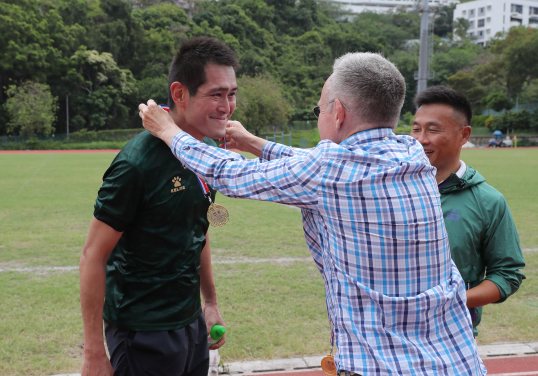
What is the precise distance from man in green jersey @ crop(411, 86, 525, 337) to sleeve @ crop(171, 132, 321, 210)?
124 cm

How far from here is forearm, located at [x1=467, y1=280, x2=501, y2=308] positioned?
2477 millimetres

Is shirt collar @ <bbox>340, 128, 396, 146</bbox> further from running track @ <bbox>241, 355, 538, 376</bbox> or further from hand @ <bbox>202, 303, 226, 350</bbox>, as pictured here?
running track @ <bbox>241, 355, 538, 376</bbox>

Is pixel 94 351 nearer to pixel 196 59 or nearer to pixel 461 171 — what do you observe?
pixel 196 59

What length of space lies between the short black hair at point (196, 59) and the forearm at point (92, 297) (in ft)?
3.06

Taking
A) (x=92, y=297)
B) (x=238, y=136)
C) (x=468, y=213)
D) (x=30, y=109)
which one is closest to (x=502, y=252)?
(x=468, y=213)

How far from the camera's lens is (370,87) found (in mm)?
1795

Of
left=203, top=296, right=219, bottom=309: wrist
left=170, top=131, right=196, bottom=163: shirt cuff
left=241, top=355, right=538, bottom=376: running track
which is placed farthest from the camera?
left=241, top=355, right=538, bottom=376: running track

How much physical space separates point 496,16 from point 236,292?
412 ft

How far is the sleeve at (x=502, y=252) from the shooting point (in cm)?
256

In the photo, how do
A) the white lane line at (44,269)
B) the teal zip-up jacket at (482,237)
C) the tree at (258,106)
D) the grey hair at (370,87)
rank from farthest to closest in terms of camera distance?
the tree at (258,106) → the white lane line at (44,269) → the teal zip-up jacket at (482,237) → the grey hair at (370,87)

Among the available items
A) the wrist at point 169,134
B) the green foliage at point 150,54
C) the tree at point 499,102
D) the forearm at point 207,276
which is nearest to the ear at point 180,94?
the wrist at point 169,134

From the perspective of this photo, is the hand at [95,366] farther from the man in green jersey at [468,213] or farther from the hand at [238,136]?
the man in green jersey at [468,213]

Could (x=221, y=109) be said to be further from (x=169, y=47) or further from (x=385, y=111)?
(x=169, y=47)

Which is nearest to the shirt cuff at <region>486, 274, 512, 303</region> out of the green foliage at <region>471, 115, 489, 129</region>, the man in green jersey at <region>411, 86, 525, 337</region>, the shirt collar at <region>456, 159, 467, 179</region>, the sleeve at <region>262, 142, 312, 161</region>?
the man in green jersey at <region>411, 86, 525, 337</region>
